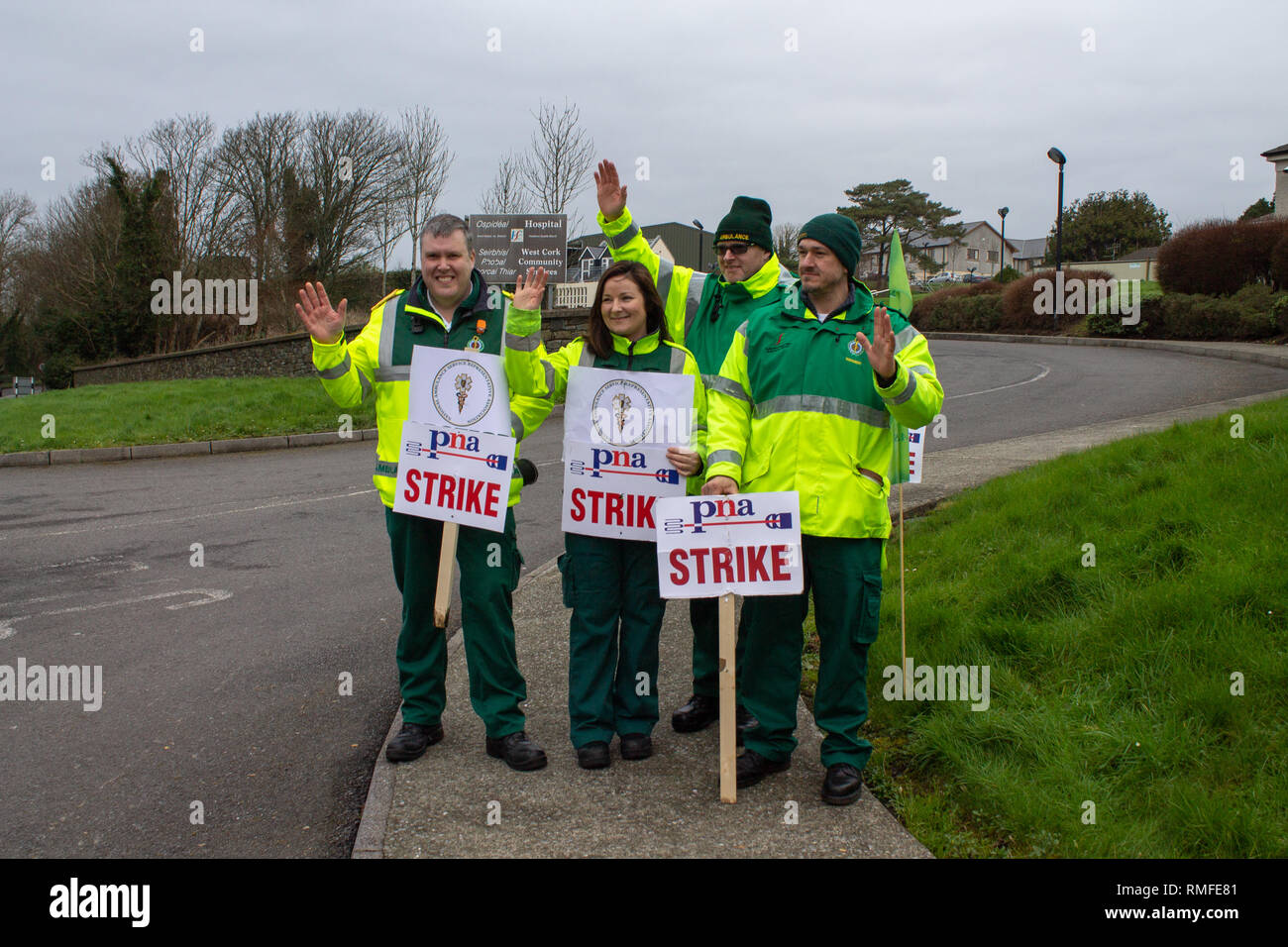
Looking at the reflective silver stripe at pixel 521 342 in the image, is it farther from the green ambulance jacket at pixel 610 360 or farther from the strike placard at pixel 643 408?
the strike placard at pixel 643 408

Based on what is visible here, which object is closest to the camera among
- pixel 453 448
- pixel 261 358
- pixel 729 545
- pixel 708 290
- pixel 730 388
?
pixel 729 545

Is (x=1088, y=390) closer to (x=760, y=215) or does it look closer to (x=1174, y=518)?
(x=1174, y=518)

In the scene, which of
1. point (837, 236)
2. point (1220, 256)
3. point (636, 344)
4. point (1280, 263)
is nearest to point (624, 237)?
point (636, 344)

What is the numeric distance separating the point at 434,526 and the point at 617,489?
79cm

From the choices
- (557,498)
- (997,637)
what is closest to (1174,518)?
(997,637)

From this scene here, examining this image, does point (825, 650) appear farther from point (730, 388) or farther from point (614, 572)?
point (730, 388)

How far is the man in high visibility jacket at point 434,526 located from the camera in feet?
13.3

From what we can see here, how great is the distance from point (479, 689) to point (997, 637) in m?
2.37

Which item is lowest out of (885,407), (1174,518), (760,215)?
(1174,518)

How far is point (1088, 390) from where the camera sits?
58.8ft

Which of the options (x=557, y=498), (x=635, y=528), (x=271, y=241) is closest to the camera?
(x=635, y=528)

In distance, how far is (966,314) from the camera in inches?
1468

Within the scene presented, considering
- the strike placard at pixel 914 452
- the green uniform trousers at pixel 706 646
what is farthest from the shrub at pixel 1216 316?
the green uniform trousers at pixel 706 646
